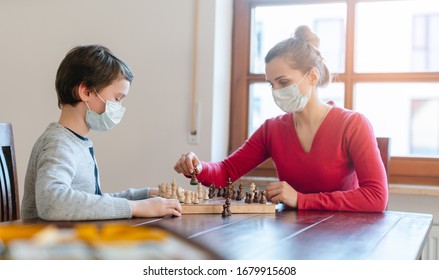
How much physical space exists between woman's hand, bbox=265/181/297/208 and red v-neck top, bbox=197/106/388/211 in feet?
0.08

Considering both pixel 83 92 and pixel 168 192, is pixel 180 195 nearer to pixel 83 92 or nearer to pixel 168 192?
pixel 168 192

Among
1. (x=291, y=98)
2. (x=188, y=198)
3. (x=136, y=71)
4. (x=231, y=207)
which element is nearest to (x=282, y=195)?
(x=231, y=207)

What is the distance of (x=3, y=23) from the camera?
307 centimetres

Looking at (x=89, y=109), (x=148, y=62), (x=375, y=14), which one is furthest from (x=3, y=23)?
(x=375, y=14)

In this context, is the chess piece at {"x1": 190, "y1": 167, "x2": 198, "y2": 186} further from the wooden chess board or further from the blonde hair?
the blonde hair

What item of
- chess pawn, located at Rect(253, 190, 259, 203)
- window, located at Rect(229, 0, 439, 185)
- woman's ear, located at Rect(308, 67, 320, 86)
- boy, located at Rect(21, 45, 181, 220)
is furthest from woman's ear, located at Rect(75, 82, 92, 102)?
window, located at Rect(229, 0, 439, 185)

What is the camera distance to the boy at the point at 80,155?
131 cm

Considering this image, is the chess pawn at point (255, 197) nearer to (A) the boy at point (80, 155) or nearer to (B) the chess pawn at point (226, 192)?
(B) the chess pawn at point (226, 192)

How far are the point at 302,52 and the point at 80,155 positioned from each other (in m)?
0.92

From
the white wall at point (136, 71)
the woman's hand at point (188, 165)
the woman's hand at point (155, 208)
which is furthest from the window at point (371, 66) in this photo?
the woman's hand at point (155, 208)

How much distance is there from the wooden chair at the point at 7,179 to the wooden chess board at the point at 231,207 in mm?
633

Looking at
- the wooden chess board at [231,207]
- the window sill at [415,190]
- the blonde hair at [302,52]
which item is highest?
the blonde hair at [302,52]
